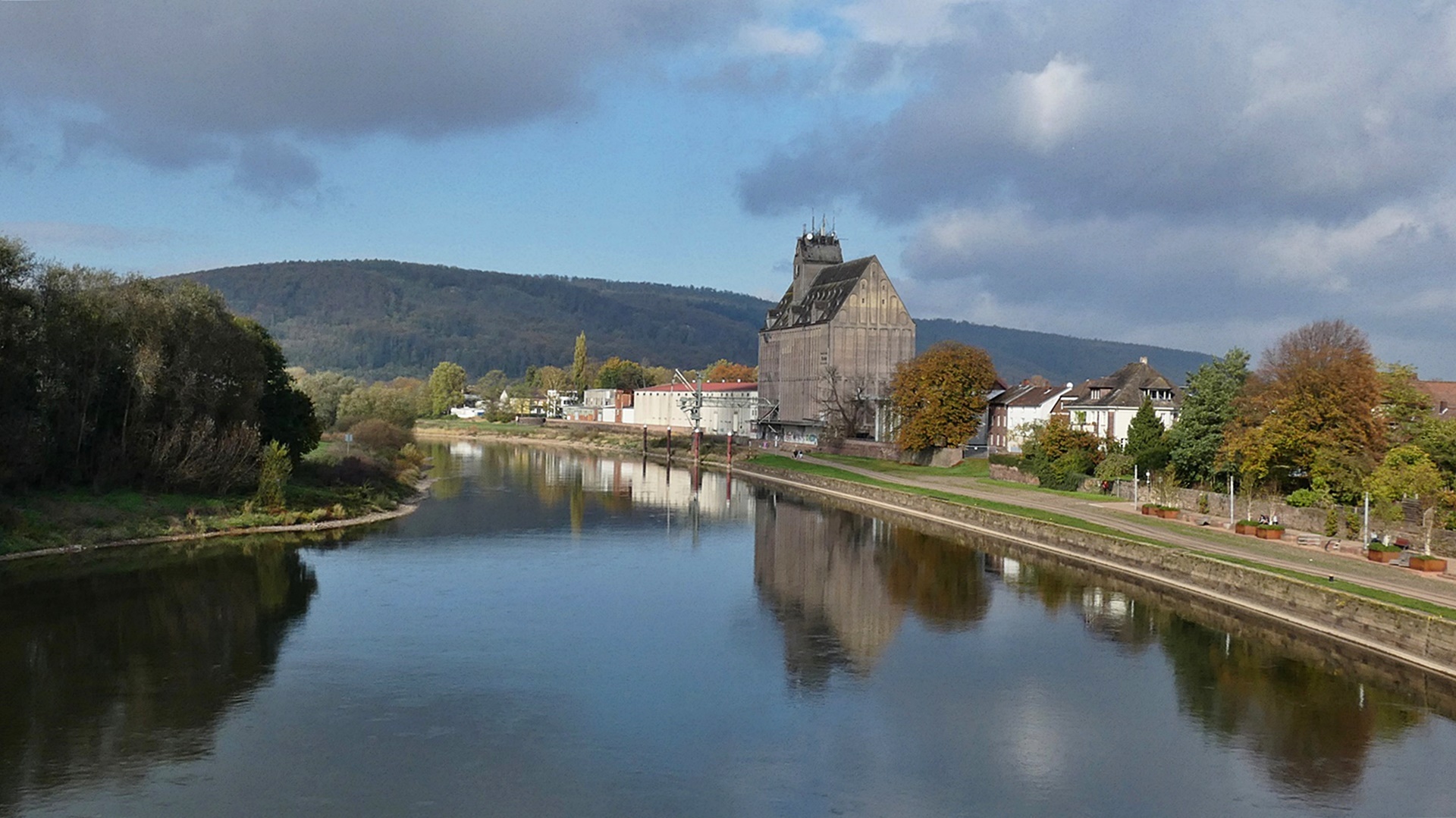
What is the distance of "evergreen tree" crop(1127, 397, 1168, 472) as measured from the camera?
53.9 metres

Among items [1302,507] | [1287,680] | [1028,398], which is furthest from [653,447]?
[1287,680]

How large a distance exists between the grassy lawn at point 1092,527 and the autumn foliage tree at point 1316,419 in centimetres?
424

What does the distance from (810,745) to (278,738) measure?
9.61m

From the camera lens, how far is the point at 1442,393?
65.6 metres

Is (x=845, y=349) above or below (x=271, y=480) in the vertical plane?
above

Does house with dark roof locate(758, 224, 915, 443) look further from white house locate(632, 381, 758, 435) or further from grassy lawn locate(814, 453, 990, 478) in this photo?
white house locate(632, 381, 758, 435)

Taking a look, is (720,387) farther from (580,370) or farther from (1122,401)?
(1122,401)

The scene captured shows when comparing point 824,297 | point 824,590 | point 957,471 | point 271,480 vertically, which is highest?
point 824,297

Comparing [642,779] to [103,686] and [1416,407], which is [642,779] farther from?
[1416,407]

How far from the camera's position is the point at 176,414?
157 ft

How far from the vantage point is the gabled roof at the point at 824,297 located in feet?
331

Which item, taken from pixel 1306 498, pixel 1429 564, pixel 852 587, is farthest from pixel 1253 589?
pixel 852 587

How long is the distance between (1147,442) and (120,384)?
143 ft

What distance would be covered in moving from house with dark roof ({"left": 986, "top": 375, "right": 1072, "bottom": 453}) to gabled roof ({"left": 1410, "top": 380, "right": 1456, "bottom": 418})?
20.8m
